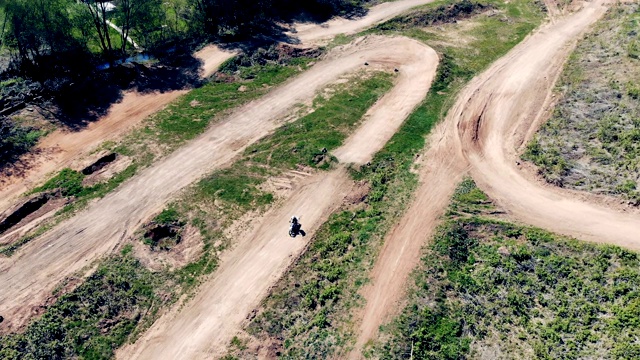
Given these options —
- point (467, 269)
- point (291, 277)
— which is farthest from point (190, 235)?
point (467, 269)

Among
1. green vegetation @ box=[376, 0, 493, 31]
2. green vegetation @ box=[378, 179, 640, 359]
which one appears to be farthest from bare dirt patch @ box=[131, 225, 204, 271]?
green vegetation @ box=[376, 0, 493, 31]

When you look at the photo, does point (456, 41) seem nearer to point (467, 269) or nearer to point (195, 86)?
point (195, 86)

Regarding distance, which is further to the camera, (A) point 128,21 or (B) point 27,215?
(A) point 128,21

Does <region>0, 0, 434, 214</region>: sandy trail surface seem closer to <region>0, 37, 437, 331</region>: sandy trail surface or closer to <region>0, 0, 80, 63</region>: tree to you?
<region>0, 37, 437, 331</region>: sandy trail surface

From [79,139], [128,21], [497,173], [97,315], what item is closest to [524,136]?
[497,173]

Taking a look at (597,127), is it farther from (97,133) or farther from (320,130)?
(97,133)

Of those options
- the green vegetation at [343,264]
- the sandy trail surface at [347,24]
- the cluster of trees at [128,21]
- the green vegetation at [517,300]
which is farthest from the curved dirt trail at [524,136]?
the cluster of trees at [128,21]
